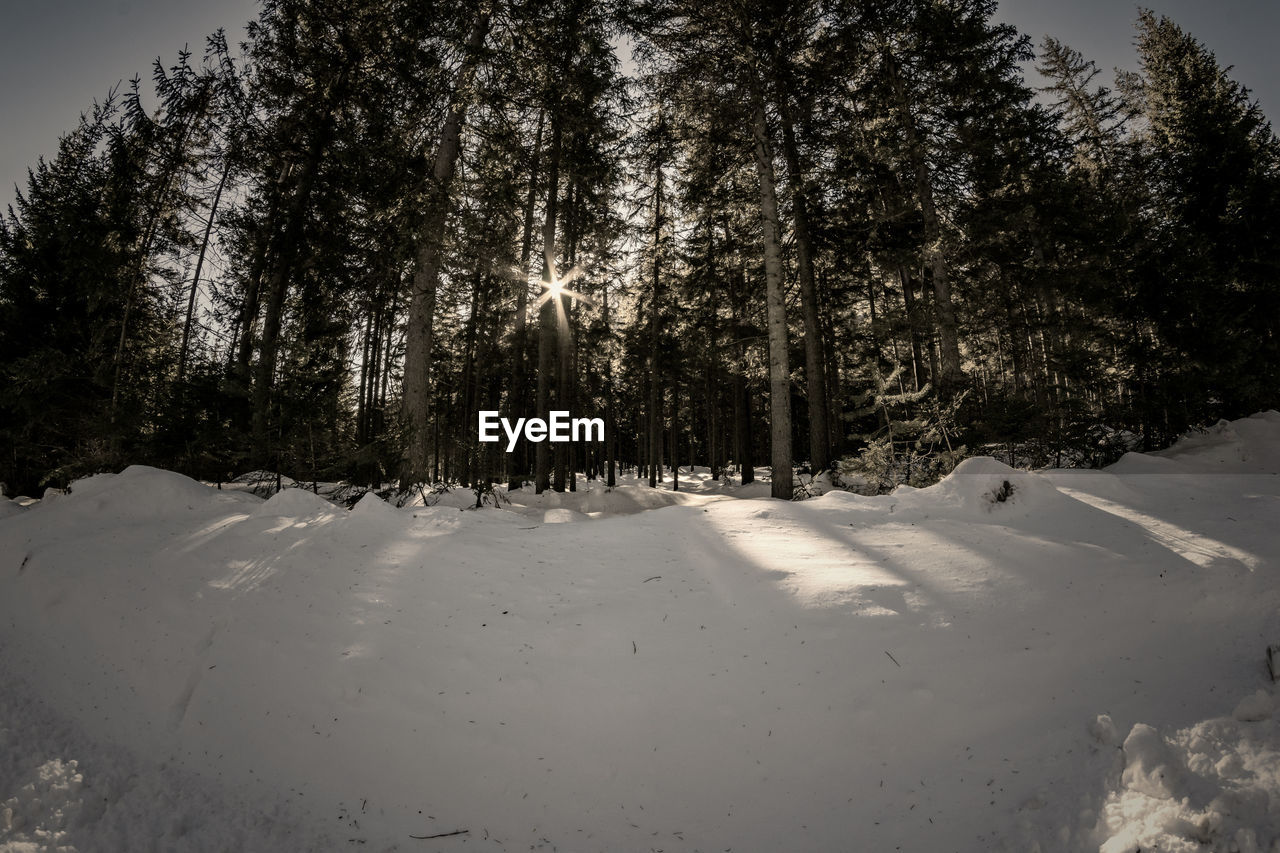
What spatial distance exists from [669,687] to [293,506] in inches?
189

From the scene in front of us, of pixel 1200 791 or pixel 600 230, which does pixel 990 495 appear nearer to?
pixel 1200 791

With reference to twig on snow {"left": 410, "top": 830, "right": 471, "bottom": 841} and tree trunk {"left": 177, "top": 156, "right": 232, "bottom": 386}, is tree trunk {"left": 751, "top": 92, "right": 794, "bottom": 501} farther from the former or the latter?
tree trunk {"left": 177, "top": 156, "right": 232, "bottom": 386}

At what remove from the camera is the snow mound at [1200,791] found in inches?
65.4

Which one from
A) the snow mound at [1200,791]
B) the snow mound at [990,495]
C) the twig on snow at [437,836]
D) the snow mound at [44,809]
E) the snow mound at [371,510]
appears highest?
the snow mound at [990,495]

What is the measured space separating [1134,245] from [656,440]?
49.2ft

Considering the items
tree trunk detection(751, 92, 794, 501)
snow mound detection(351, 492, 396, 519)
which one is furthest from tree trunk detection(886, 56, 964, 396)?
snow mound detection(351, 492, 396, 519)

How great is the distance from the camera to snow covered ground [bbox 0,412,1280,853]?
2.20 meters

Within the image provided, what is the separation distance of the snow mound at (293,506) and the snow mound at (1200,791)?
6.40 m

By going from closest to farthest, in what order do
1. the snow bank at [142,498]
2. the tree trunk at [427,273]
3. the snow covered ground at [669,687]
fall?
the snow covered ground at [669,687] < the snow bank at [142,498] < the tree trunk at [427,273]

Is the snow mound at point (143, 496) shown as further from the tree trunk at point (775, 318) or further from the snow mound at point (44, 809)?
the tree trunk at point (775, 318)

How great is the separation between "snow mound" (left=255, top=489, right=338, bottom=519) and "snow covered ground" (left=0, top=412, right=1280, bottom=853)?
0.52 metres

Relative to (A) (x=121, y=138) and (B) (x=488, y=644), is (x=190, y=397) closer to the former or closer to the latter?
(A) (x=121, y=138)

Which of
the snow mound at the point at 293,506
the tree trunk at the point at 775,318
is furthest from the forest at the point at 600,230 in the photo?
the snow mound at the point at 293,506

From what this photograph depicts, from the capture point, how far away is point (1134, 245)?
9.00 m
